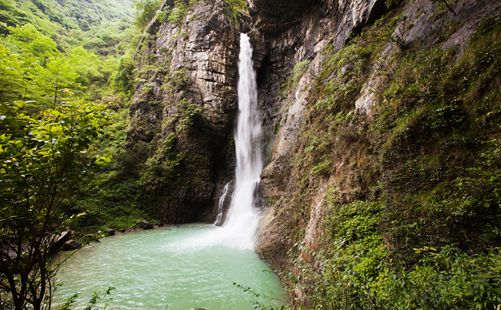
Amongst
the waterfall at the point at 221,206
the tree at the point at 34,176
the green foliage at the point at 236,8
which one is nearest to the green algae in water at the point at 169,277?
the tree at the point at 34,176

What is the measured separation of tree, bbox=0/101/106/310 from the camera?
2.10 m

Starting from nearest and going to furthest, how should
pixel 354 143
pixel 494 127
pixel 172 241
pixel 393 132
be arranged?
pixel 494 127
pixel 393 132
pixel 354 143
pixel 172 241

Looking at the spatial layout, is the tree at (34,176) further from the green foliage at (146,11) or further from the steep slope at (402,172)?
the green foliage at (146,11)

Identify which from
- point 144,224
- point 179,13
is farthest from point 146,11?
point 144,224

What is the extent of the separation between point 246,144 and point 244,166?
172 cm

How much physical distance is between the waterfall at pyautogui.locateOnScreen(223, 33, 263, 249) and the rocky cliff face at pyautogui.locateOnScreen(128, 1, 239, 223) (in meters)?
0.74

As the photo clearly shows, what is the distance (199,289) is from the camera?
6.84 m

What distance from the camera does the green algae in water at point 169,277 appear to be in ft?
20.3

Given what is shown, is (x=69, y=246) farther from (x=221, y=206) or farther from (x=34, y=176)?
(x=34, y=176)

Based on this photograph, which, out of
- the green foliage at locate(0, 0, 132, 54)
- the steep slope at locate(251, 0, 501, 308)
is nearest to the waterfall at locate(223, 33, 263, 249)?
the steep slope at locate(251, 0, 501, 308)

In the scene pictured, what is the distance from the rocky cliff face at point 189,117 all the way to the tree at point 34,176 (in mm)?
15010

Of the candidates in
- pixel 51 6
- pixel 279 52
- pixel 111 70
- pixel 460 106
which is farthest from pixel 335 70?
pixel 51 6

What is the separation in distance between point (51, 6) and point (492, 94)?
5311 cm

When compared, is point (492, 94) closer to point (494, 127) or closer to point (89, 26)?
point (494, 127)
